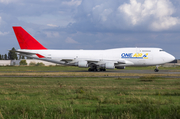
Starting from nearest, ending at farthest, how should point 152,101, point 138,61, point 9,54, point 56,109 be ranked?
point 56,109
point 152,101
point 138,61
point 9,54

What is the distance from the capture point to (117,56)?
45.8 metres

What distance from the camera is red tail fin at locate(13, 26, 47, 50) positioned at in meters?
47.6

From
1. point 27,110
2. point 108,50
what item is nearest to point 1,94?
point 27,110

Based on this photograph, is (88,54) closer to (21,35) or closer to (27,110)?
(21,35)

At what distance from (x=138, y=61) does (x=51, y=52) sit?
58.3ft

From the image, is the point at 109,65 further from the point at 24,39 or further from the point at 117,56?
the point at 24,39

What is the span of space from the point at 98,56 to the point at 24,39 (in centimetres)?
1589

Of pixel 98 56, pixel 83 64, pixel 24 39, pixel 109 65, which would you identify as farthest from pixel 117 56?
pixel 24 39

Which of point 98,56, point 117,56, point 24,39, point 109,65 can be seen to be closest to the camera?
point 109,65

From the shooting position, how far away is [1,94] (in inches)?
630

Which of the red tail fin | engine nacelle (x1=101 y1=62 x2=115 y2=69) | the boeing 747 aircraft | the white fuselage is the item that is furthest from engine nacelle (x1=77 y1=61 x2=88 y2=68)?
the red tail fin

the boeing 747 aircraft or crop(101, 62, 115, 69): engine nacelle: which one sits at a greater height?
the boeing 747 aircraft

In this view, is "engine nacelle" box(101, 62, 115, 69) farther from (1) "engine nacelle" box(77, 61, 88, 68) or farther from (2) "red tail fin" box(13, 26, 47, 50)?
(2) "red tail fin" box(13, 26, 47, 50)

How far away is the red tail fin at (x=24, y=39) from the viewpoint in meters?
47.6
